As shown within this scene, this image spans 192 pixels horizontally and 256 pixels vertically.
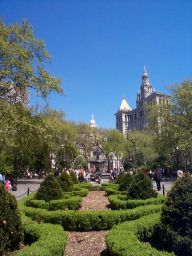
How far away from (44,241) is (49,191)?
10168mm

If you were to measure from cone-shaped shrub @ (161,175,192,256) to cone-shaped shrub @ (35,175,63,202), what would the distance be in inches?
376

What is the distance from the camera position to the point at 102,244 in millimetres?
10062

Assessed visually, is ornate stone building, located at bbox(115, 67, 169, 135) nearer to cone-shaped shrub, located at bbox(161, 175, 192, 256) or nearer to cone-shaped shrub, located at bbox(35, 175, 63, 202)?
cone-shaped shrub, located at bbox(35, 175, 63, 202)

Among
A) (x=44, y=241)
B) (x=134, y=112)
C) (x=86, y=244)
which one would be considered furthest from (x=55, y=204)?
(x=134, y=112)

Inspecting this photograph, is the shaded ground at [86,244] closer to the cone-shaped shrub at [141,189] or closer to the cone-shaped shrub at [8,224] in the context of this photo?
the cone-shaped shrub at [8,224]

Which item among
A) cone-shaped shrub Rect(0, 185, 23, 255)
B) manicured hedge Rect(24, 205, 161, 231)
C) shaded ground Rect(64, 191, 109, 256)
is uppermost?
cone-shaped shrub Rect(0, 185, 23, 255)

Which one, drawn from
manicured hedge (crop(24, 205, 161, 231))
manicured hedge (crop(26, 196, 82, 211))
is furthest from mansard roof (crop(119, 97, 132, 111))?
manicured hedge (crop(24, 205, 161, 231))

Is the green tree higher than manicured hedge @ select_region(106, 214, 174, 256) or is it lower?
higher

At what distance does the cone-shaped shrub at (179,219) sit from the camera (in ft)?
26.6

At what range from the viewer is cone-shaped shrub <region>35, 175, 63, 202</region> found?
57.5 feet

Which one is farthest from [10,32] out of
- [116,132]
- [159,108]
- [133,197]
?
[116,132]

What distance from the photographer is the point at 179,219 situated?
848 centimetres

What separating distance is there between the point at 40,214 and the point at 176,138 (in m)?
32.4

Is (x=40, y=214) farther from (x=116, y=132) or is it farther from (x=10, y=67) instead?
(x=116, y=132)
